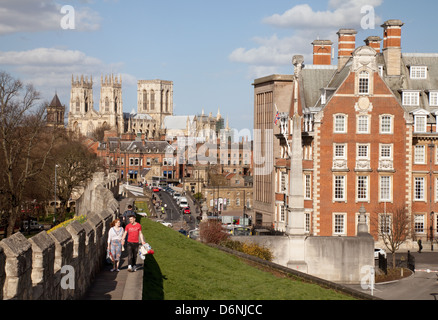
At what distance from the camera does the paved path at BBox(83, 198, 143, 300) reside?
17.8m

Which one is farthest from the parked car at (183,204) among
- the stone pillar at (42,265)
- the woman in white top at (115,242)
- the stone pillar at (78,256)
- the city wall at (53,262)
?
the stone pillar at (42,265)

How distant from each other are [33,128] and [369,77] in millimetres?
28939

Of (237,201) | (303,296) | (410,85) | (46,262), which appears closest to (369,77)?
(410,85)

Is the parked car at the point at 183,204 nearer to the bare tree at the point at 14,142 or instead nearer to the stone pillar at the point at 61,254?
the bare tree at the point at 14,142

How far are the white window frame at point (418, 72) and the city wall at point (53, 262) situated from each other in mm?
41878

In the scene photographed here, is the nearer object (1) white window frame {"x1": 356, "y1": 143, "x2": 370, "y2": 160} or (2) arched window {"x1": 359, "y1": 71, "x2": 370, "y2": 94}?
(2) arched window {"x1": 359, "y1": 71, "x2": 370, "y2": 94}

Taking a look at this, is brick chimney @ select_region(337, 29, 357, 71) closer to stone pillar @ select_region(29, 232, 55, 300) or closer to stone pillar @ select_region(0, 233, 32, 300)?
stone pillar @ select_region(29, 232, 55, 300)

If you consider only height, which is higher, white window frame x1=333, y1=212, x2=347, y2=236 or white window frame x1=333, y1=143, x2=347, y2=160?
white window frame x1=333, y1=143, x2=347, y2=160

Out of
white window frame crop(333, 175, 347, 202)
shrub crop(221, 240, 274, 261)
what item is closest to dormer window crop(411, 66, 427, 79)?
white window frame crop(333, 175, 347, 202)

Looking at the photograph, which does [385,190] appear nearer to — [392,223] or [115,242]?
[392,223]

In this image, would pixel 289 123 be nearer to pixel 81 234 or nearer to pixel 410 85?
pixel 410 85

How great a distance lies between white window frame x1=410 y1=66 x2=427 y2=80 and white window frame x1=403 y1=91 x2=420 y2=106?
2169 millimetres

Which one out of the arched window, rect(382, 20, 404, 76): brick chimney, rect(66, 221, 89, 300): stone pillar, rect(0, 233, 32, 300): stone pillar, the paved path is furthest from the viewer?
rect(382, 20, 404, 76): brick chimney
